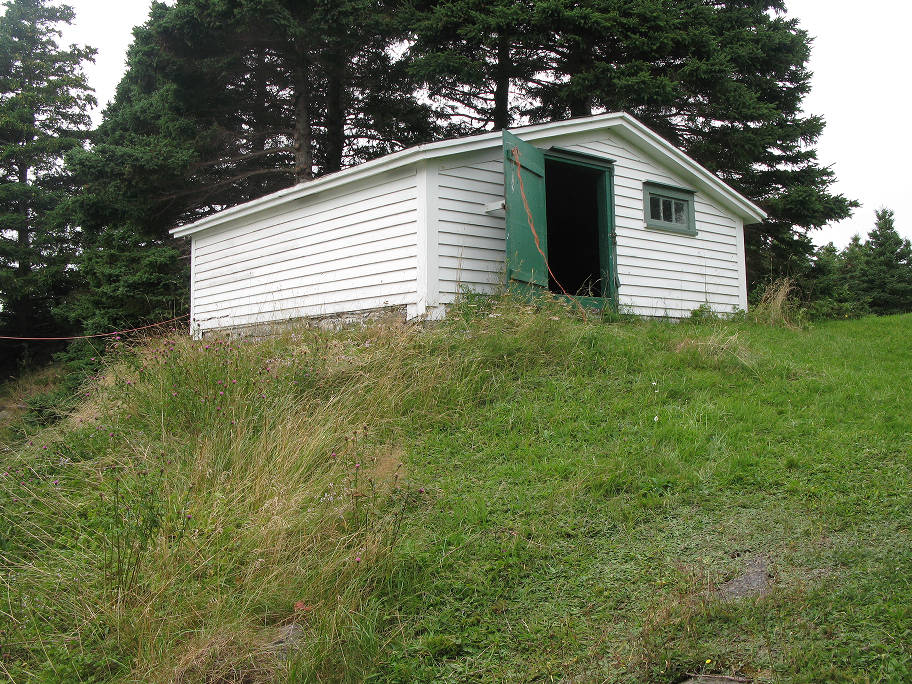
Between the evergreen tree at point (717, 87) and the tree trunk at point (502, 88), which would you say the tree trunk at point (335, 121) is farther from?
the evergreen tree at point (717, 87)

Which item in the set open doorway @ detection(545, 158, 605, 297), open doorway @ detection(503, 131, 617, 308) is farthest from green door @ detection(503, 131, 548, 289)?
open doorway @ detection(545, 158, 605, 297)

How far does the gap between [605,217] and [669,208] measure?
168cm

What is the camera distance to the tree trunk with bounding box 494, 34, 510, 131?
52.2ft

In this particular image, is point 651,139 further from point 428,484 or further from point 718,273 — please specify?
point 428,484

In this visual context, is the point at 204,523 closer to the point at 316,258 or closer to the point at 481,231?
the point at 481,231

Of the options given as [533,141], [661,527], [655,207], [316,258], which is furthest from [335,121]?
[661,527]

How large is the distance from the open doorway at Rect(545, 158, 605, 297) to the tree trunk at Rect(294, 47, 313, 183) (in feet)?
23.9

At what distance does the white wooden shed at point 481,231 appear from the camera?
8.22 metres

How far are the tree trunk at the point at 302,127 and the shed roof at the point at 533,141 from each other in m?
4.89

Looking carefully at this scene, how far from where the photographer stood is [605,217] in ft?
31.7

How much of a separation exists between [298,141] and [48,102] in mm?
9095

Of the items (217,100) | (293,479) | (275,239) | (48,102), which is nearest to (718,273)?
(275,239)

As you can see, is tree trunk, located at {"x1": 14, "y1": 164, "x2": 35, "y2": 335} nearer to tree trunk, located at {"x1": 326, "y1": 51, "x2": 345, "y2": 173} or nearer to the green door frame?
tree trunk, located at {"x1": 326, "y1": 51, "x2": 345, "y2": 173}

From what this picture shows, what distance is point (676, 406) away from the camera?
5.16 m
